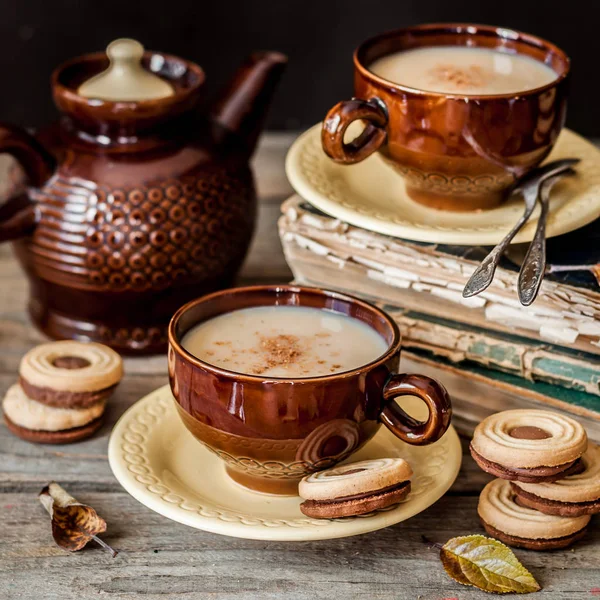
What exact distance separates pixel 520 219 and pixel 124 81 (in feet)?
1.42

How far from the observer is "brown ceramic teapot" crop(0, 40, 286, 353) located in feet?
3.35

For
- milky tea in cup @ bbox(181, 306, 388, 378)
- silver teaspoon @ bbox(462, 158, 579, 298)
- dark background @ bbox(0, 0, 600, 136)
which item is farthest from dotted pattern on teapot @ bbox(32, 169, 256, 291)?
dark background @ bbox(0, 0, 600, 136)

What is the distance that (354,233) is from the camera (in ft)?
3.12

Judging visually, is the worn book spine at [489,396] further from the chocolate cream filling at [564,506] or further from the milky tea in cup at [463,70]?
the milky tea in cup at [463,70]

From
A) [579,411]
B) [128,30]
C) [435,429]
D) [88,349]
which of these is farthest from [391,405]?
[128,30]

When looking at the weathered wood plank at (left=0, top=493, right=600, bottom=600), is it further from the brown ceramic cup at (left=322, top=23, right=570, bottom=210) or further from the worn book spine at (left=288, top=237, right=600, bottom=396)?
the brown ceramic cup at (left=322, top=23, right=570, bottom=210)

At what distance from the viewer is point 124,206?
1019 millimetres

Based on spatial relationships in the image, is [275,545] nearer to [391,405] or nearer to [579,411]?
[391,405]

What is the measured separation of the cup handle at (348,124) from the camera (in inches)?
35.4

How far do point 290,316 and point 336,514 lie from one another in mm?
197

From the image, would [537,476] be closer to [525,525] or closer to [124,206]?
[525,525]

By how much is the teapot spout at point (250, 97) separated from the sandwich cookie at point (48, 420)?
1.21ft

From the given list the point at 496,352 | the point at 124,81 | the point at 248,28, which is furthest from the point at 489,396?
the point at 248,28

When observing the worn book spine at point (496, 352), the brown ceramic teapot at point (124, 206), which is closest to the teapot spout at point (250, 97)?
the brown ceramic teapot at point (124, 206)
